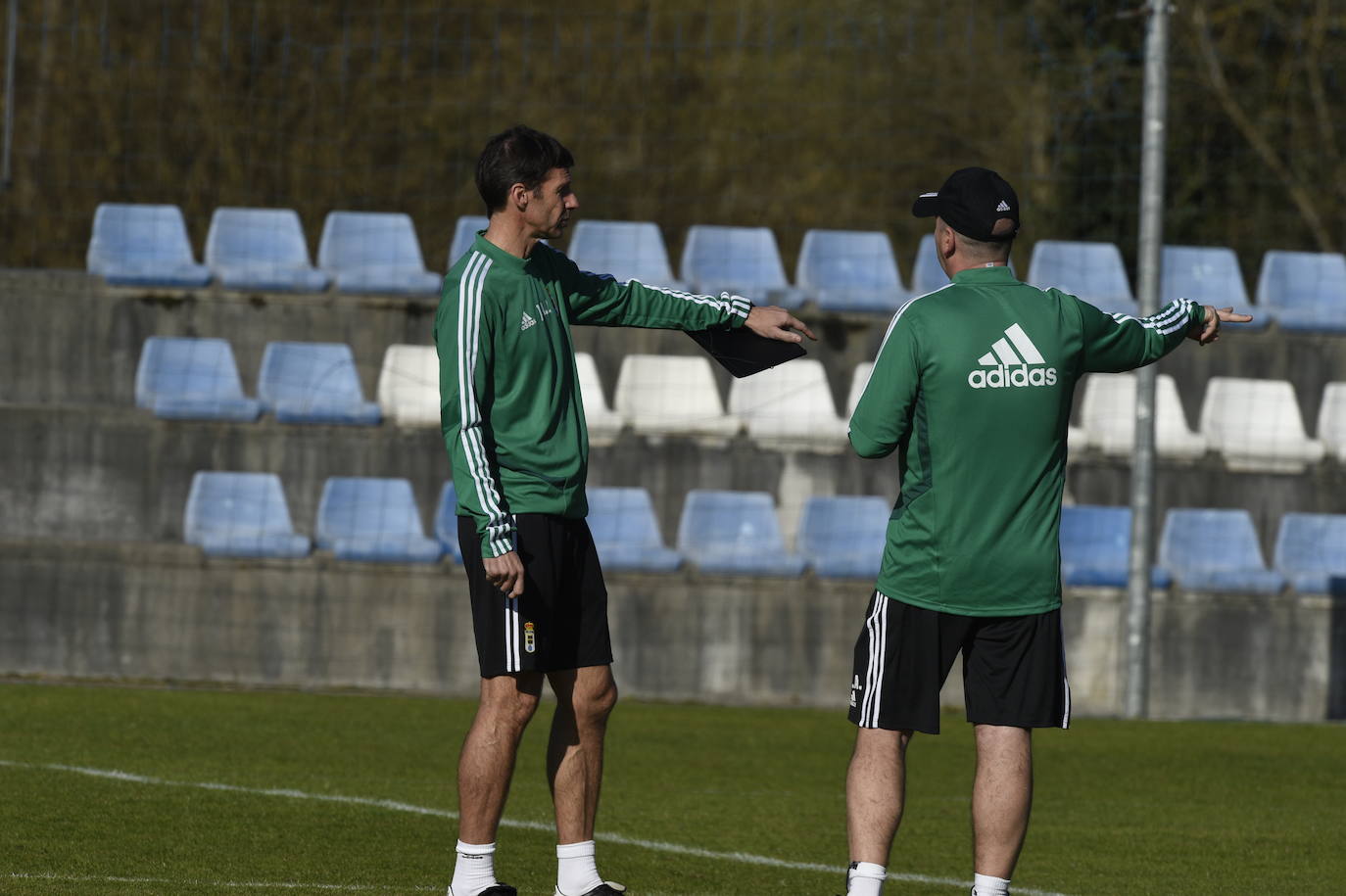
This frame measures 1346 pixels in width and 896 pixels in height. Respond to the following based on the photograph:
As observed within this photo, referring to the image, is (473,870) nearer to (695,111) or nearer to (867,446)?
(867,446)

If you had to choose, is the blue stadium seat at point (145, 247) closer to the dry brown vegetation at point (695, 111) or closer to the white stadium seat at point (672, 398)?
the dry brown vegetation at point (695, 111)

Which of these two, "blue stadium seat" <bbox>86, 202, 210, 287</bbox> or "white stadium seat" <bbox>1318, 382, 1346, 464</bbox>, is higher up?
"blue stadium seat" <bbox>86, 202, 210, 287</bbox>

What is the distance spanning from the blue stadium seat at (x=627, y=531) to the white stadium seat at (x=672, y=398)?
1112 millimetres

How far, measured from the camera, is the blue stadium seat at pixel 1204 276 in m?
13.9

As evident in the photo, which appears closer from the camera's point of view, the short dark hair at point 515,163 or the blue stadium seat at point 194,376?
the short dark hair at point 515,163

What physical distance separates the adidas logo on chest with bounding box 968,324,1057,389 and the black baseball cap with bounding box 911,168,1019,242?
240 millimetres

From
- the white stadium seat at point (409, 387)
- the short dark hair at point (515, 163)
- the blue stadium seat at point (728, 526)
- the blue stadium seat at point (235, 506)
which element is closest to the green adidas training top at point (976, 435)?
the short dark hair at point (515, 163)

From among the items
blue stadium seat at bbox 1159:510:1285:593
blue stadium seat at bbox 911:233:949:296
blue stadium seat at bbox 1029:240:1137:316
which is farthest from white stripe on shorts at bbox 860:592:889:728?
blue stadium seat at bbox 1029:240:1137:316

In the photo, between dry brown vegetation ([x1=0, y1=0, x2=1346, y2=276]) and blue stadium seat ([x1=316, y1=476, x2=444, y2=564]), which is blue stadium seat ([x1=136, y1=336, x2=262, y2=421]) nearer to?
blue stadium seat ([x1=316, y1=476, x2=444, y2=564])

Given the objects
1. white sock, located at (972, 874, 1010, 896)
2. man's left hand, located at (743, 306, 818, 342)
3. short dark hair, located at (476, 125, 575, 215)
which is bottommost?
white sock, located at (972, 874, 1010, 896)

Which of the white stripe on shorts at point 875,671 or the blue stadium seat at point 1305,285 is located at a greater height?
the blue stadium seat at point 1305,285

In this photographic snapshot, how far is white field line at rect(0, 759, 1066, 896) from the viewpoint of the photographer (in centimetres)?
577

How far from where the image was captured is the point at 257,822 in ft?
20.4

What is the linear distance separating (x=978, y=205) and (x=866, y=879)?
1.52 metres
